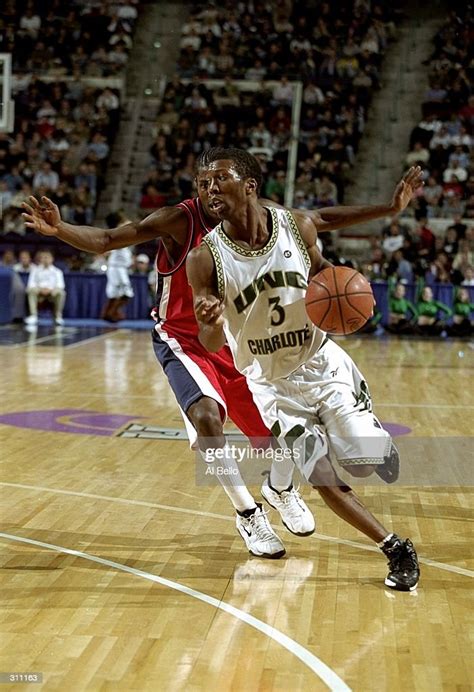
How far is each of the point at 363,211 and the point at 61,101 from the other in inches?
722

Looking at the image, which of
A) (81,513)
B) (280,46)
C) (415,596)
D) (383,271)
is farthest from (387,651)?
(280,46)

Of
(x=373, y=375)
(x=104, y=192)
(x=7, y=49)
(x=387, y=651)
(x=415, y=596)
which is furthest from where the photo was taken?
(x=7, y=49)

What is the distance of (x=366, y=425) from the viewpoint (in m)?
4.36

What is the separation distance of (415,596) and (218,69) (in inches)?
745

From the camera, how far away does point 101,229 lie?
15.7 feet

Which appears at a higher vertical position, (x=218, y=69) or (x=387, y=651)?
(x=218, y=69)

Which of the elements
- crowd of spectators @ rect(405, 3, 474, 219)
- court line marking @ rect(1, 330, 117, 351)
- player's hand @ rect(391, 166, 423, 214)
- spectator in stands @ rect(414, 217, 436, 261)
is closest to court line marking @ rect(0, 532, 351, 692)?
player's hand @ rect(391, 166, 423, 214)

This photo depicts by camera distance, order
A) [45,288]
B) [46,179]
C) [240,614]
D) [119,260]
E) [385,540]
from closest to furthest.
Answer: [240,614]
[385,540]
[119,260]
[45,288]
[46,179]

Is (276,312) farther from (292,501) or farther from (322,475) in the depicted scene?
(292,501)

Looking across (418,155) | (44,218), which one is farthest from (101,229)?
(418,155)

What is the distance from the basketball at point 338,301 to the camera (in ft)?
13.9

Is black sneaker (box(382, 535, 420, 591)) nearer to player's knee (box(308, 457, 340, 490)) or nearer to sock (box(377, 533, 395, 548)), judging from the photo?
sock (box(377, 533, 395, 548))

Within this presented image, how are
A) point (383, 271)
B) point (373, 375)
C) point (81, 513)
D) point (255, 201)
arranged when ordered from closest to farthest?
1. point (255, 201)
2. point (81, 513)
3. point (373, 375)
4. point (383, 271)

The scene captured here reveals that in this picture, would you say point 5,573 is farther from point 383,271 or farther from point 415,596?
point 383,271
